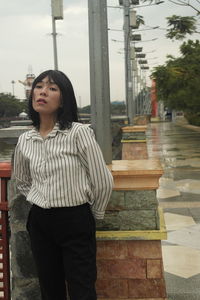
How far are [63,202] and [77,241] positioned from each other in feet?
0.70

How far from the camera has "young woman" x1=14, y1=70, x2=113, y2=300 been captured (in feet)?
7.28

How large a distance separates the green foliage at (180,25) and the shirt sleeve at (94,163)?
10284 millimetres

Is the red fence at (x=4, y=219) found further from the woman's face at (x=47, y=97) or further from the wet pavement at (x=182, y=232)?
the wet pavement at (x=182, y=232)

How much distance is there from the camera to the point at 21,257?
2.79 m

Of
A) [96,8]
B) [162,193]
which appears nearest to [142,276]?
[96,8]

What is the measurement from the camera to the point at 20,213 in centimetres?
275

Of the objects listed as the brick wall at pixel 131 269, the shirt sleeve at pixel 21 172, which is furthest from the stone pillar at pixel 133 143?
the shirt sleeve at pixel 21 172

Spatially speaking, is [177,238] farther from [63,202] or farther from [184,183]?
[184,183]

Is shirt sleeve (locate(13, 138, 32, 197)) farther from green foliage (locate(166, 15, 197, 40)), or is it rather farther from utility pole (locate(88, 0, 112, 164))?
green foliage (locate(166, 15, 197, 40))

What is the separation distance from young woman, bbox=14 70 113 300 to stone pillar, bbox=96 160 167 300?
51 cm

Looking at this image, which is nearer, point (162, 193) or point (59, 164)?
point (59, 164)

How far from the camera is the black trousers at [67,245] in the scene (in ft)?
7.27

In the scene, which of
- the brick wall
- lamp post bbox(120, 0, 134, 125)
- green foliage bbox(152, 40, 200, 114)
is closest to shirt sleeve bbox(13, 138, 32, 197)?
the brick wall

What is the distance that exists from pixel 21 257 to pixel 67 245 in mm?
675
